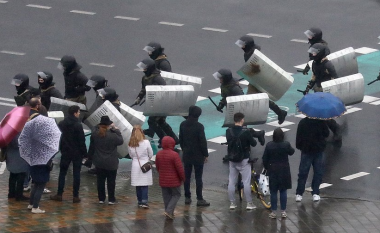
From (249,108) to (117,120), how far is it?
244 cm

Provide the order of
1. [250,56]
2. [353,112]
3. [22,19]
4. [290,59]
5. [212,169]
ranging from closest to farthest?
[212,169] < [250,56] < [353,112] < [290,59] < [22,19]

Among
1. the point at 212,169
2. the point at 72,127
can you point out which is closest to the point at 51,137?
the point at 72,127

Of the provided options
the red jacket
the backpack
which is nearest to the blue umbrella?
the backpack

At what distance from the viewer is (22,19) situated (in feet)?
100

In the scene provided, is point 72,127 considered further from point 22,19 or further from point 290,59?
point 22,19

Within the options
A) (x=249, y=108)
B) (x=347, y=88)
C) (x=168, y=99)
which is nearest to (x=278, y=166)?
(x=249, y=108)

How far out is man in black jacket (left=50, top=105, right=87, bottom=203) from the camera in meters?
18.1

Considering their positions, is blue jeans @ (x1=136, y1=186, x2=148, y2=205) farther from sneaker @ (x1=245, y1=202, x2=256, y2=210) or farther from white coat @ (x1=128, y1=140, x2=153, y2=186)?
sneaker @ (x1=245, y1=202, x2=256, y2=210)

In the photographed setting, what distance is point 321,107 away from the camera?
18.8 metres

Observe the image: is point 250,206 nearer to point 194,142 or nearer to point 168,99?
point 194,142

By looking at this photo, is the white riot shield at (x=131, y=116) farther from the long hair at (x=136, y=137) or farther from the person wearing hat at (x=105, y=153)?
the long hair at (x=136, y=137)

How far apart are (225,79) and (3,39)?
31.3ft

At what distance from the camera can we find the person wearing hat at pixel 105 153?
1808 cm

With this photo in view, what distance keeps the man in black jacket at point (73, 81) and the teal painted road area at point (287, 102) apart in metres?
2.10
